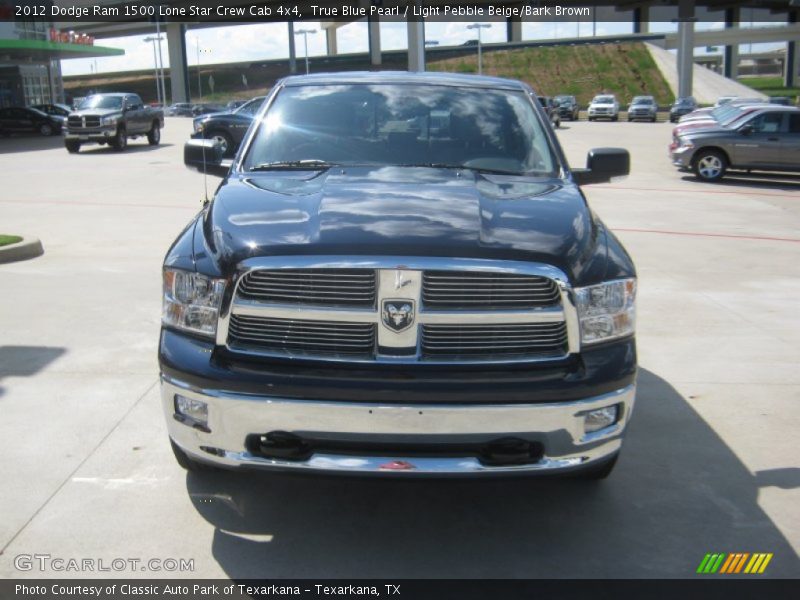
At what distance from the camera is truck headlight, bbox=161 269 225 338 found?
11.5ft

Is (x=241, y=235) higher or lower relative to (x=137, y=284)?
higher

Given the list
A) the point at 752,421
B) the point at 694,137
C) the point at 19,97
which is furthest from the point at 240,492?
the point at 19,97

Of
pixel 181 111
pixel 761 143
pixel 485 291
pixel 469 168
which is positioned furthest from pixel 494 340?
pixel 181 111

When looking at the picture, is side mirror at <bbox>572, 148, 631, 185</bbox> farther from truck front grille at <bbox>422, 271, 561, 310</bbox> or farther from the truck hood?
truck front grille at <bbox>422, 271, 561, 310</bbox>

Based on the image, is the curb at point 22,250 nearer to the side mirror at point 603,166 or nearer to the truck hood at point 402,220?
the truck hood at point 402,220

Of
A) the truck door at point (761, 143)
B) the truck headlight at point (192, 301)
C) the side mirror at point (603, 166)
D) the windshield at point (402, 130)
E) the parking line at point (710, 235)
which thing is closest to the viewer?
the truck headlight at point (192, 301)

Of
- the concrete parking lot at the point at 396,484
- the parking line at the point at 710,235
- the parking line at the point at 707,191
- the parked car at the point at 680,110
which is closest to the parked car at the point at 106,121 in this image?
the parking line at the point at 707,191

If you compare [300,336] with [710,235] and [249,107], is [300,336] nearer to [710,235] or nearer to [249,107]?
[710,235]

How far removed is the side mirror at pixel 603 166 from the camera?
17.7 ft

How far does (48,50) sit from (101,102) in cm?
2424

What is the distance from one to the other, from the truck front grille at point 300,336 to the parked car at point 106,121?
1035 inches

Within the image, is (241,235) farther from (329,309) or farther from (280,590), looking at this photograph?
(280,590)

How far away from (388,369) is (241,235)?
825 mm

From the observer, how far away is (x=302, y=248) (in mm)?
3428
